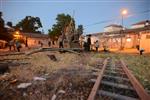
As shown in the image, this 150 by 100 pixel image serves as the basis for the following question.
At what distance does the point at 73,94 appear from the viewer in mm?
4020

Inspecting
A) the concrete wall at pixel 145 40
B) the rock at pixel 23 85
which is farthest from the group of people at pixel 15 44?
the concrete wall at pixel 145 40

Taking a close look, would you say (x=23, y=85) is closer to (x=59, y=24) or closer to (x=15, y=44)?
(x=15, y=44)

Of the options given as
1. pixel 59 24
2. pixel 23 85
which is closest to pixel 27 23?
pixel 59 24

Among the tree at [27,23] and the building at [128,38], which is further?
the tree at [27,23]

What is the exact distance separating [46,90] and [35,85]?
0.58 m

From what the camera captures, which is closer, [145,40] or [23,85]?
[23,85]

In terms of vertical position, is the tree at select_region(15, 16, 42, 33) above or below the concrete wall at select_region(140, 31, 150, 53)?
above

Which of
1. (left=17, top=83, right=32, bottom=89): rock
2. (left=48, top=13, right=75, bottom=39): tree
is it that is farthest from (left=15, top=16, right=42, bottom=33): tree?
(left=17, top=83, right=32, bottom=89): rock

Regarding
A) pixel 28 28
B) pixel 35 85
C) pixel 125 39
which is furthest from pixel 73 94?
pixel 28 28

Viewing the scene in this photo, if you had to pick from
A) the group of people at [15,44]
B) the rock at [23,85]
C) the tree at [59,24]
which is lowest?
the rock at [23,85]

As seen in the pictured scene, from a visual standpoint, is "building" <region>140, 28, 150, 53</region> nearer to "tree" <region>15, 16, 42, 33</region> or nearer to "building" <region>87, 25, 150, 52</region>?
"building" <region>87, 25, 150, 52</region>

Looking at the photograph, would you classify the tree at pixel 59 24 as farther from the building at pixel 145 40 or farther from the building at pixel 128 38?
the building at pixel 145 40

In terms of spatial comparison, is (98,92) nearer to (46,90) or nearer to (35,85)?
(46,90)

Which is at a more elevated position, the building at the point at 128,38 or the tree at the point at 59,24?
the tree at the point at 59,24
